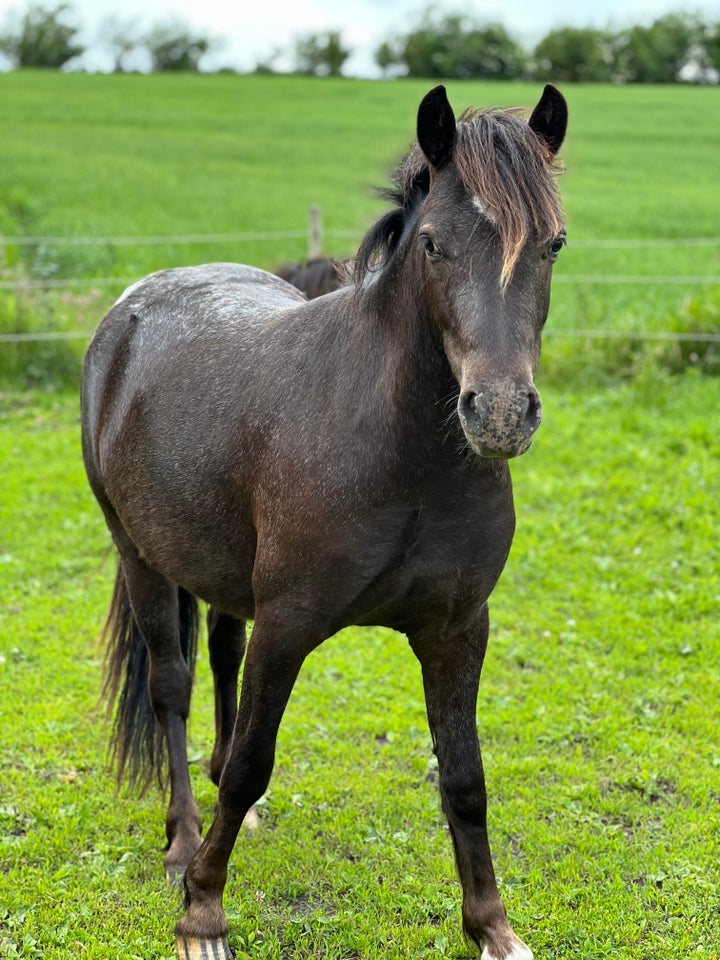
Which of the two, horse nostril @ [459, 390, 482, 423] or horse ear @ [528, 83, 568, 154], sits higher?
horse ear @ [528, 83, 568, 154]

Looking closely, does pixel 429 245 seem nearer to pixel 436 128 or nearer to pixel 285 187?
pixel 436 128

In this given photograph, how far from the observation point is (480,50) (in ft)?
243

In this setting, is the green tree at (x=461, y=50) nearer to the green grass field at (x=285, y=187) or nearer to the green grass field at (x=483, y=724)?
the green grass field at (x=285, y=187)

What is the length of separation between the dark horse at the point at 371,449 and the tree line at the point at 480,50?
7262 centimetres

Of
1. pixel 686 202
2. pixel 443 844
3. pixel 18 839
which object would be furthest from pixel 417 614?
pixel 686 202

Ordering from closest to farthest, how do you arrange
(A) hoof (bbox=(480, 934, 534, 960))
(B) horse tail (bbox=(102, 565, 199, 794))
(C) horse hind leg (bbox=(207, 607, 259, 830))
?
(A) hoof (bbox=(480, 934, 534, 960)), (B) horse tail (bbox=(102, 565, 199, 794)), (C) horse hind leg (bbox=(207, 607, 259, 830))

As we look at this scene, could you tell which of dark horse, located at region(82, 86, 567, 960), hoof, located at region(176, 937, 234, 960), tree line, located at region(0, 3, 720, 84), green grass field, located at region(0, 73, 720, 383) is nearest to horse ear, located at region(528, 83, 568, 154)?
dark horse, located at region(82, 86, 567, 960)

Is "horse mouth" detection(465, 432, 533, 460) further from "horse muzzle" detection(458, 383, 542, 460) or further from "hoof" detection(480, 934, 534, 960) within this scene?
"hoof" detection(480, 934, 534, 960)

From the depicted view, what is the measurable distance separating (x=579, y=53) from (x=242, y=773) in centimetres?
7899

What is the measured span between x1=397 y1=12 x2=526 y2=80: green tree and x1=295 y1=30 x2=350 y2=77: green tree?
5839mm

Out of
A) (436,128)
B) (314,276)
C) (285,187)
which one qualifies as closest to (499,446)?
(436,128)

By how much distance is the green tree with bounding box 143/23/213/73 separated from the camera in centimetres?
7025

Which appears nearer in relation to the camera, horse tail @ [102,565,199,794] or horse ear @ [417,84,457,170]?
horse ear @ [417,84,457,170]

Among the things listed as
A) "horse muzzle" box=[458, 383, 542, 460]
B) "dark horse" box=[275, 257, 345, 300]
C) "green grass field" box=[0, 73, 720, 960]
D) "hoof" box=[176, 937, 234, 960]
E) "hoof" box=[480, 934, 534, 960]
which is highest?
"horse muzzle" box=[458, 383, 542, 460]
